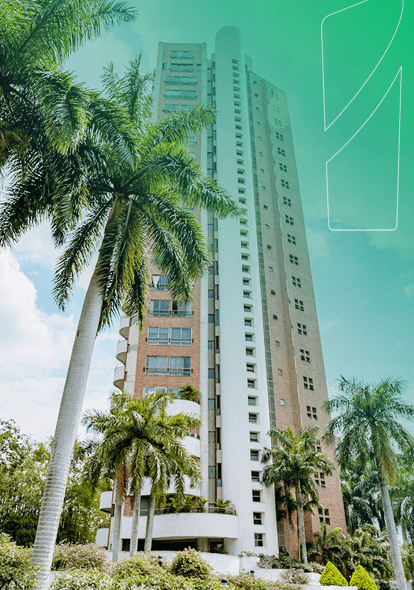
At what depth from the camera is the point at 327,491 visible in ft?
172

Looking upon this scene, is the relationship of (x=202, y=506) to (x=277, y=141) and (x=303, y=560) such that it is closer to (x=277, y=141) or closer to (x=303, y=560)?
(x=303, y=560)

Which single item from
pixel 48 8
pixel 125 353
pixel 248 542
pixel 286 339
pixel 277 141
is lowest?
pixel 248 542

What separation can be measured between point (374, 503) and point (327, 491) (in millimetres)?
12814

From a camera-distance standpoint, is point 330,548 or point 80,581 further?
point 330,548

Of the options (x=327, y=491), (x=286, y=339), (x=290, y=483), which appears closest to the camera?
(x=290, y=483)

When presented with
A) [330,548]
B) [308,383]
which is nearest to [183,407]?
[330,548]

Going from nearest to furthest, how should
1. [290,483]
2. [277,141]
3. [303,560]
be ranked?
[303,560], [290,483], [277,141]

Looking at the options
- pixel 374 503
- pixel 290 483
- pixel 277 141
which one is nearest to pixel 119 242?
pixel 290 483

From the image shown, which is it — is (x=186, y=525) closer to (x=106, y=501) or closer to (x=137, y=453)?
(x=106, y=501)

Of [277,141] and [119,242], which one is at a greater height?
[277,141]

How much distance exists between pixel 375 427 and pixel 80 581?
24.9m

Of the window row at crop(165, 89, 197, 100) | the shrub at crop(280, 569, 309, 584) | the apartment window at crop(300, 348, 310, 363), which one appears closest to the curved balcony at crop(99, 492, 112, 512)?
the shrub at crop(280, 569, 309, 584)

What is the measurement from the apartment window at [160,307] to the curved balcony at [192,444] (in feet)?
45.1

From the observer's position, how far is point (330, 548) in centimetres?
4422
